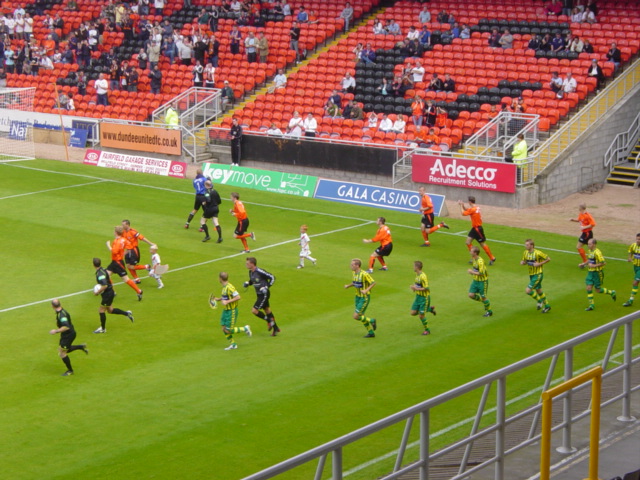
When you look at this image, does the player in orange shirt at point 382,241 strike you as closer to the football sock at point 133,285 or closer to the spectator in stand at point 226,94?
the football sock at point 133,285

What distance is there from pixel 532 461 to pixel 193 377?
346 inches

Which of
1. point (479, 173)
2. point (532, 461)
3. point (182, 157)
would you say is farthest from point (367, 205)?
point (532, 461)

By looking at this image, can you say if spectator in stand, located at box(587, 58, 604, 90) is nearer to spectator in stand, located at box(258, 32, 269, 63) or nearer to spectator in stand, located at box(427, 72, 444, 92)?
spectator in stand, located at box(427, 72, 444, 92)

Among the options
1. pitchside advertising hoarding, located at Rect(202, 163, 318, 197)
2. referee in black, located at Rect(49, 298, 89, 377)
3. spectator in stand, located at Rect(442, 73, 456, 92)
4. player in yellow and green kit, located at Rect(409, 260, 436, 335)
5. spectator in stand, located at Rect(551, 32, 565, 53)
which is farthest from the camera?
spectator in stand, located at Rect(442, 73, 456, 92)

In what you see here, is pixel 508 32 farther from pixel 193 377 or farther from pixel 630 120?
pixel 193 377

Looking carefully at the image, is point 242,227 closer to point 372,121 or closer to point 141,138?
point 372,121

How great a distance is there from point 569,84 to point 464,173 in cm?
661

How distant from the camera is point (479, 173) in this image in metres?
34.9

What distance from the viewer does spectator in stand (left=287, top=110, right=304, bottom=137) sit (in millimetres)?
40719

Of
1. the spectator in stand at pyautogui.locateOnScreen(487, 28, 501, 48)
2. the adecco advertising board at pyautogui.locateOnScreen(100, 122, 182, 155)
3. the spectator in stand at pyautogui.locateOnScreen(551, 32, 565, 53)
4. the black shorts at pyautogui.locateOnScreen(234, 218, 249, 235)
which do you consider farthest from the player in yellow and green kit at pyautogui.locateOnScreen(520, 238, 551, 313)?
the adecco advertising board at pyautogui.locateOnScreen(100, 122, 182, 155)

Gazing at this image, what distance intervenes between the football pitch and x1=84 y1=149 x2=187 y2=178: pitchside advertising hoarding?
6204 millimetres

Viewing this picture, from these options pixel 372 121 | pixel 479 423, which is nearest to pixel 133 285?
pixel 479 423

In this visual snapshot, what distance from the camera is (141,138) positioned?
43812mm

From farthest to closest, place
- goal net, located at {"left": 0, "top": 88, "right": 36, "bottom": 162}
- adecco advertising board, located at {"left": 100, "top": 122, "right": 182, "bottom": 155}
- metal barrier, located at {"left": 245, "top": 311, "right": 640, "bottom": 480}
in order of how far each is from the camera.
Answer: goal net, located at {"left": 0, "top": 88, "right": 36, "bottom": 162}
adecco advertising board, located at {"left": 100, "top": 122, "right": 182, "bottom": 155}
metal barrier, located at {"left": 245, "top": 311, "right": 640, "bottom": 480}
